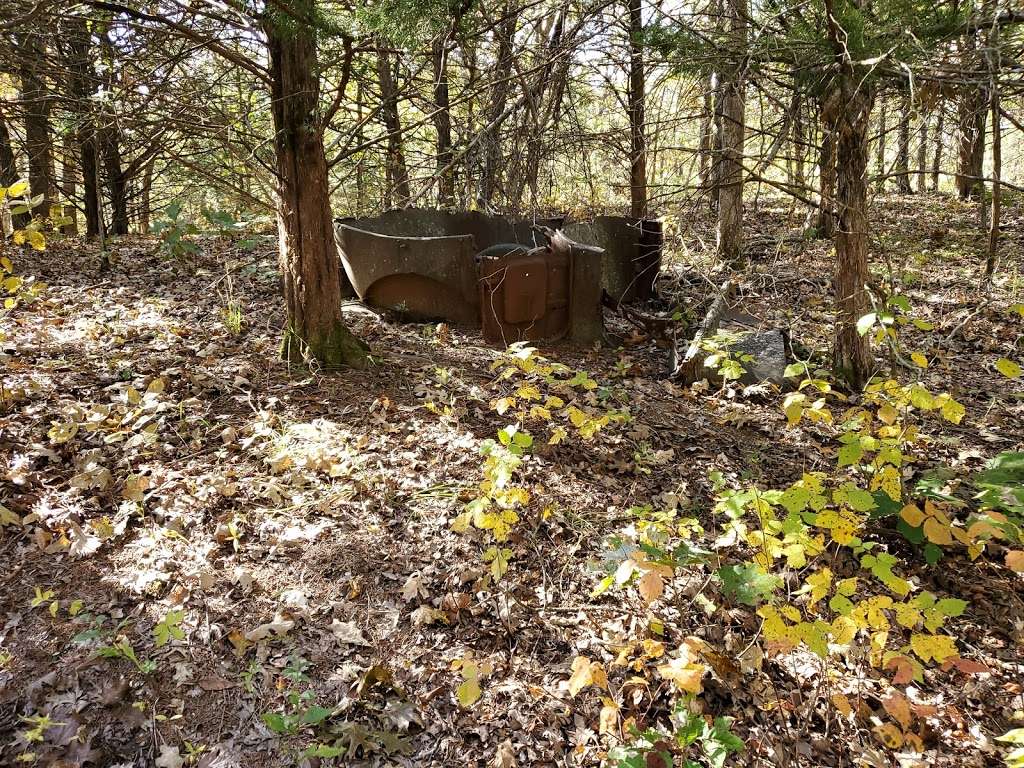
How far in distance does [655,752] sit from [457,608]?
1111 mm

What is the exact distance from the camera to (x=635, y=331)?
6566 millimetres

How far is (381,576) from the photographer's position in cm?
322

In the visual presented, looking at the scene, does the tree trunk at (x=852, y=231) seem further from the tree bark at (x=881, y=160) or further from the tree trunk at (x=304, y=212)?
the tree trunk at (x=304, y=212)

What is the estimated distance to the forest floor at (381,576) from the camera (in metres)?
2.57

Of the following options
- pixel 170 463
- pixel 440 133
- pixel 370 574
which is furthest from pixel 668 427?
pixel 440 133

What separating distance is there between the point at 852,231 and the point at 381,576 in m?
3.87

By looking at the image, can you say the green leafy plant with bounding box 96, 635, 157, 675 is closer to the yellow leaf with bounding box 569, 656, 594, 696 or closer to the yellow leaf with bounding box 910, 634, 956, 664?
the yellow leaf with bounding box 569, 656, 594, 696

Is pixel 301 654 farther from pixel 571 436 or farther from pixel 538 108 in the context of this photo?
pixel 538 108

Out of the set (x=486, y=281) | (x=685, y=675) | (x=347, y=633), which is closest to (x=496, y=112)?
(x=486, y=281)

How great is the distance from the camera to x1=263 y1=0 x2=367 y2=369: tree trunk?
165 inches

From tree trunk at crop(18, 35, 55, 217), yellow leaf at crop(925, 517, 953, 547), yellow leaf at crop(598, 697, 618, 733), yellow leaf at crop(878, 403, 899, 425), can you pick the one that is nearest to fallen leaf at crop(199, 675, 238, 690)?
yellow leaf at crop(598, 697, 618, 733)

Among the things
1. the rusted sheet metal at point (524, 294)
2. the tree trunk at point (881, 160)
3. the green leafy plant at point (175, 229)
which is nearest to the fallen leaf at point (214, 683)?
the rusted sheet metal at point (524, 294)

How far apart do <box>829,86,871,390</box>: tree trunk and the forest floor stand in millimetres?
640

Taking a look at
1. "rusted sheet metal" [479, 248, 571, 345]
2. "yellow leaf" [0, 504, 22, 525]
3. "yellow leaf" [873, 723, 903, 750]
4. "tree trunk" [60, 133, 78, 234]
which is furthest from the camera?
"tree trunk" [60, 133, 78, 234]
